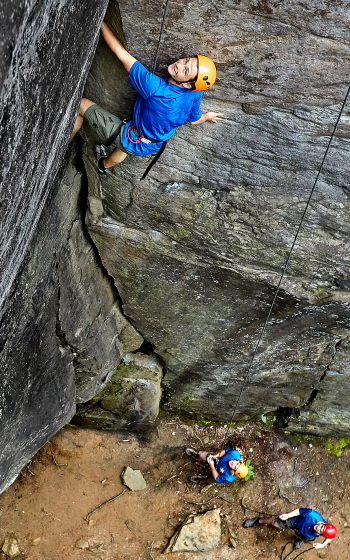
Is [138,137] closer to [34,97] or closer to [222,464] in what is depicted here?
[34,97]

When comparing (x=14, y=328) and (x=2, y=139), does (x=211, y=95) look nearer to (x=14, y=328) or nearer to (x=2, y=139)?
(x=2, y=139)

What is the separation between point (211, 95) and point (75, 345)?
3.32 m

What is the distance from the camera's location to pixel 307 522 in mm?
7516

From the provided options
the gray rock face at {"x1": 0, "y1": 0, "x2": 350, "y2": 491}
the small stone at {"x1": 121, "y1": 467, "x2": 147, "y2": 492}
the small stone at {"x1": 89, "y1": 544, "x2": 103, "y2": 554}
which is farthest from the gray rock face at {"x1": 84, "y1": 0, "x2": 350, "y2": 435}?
the small stone at {"x1": 89, "y1": 544, "x2": 103, "y2": 554}

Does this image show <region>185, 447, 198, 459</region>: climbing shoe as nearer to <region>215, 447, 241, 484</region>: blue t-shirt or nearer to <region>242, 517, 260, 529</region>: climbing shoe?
<region>215, 447, 241, 484</region>: blue t-shirt

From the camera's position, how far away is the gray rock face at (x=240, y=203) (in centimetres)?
346

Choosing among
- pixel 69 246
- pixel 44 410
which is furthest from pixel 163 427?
pixel 69 246

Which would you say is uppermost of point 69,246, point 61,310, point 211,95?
point 211,95

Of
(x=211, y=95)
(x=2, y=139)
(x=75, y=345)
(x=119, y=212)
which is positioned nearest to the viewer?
(x=2, y=139)

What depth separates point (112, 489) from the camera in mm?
7887

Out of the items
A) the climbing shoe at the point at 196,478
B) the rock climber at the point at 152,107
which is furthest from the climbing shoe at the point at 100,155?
the climbing shoe at the point at 196,478

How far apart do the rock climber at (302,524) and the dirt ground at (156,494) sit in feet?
0.57

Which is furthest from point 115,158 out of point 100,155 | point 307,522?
point 307,522

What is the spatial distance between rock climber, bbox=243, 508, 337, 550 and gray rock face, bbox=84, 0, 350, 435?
89.7 inches
